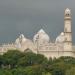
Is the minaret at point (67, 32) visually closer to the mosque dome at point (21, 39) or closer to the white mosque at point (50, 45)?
the white mosque at point (50, 45)

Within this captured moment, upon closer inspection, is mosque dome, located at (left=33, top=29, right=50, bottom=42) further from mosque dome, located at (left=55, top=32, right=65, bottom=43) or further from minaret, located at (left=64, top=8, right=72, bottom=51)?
minaret, located at (left=64, top=8, right=72, bottom=51)

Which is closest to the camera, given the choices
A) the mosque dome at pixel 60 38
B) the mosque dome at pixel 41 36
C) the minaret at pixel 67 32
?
the minaret at pixel 67 32

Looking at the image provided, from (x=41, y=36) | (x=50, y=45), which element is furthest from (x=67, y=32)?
(x=41, y=36)

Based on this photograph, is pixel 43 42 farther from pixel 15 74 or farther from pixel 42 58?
pixel 15 74

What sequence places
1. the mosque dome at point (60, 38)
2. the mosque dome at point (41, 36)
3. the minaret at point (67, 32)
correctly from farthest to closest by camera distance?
1. the mosque dome at point (41, 36)
2. the mosque dome at point (60, 38)
3. the minaret at point (67, 32)

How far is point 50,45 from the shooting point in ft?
257

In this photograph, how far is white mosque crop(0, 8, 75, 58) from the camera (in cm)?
7756

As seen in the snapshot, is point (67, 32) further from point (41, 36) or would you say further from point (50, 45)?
point (41, 36)

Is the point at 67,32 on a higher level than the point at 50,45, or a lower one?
higher

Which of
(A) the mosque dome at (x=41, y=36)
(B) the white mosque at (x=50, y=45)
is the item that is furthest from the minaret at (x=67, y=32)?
(A) the mosque dome at (x=41, y=36)

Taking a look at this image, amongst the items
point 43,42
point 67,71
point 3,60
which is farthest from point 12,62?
point 67,71

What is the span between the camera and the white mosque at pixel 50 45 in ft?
254

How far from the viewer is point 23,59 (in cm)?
7438

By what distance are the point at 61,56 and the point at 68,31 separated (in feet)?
12.6
